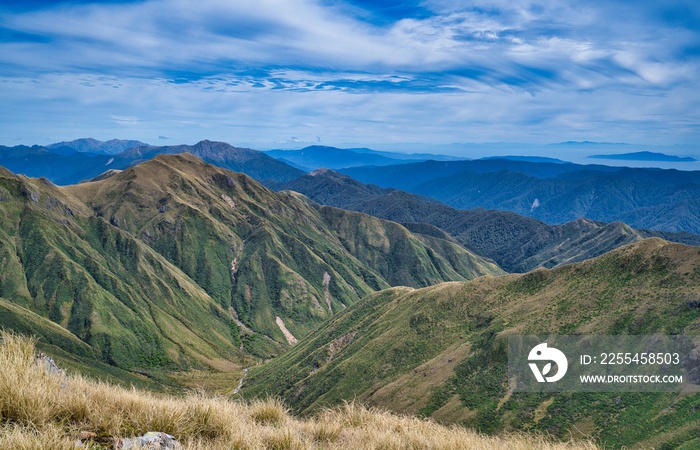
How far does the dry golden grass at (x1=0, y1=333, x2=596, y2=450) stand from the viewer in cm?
927

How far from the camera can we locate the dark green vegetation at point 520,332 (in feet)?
215

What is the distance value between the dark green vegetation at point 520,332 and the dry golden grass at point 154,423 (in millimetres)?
43872

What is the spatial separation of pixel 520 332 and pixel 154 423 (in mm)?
90240

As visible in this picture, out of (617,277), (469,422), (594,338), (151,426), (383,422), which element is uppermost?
(151,426)

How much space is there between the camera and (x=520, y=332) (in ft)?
295

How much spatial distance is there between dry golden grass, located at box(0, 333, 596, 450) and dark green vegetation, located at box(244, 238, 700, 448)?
43.9 metres

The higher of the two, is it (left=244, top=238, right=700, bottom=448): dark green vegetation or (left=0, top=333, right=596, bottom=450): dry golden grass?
(left=0, top=333, right=596, bottom=450): dry golden grass

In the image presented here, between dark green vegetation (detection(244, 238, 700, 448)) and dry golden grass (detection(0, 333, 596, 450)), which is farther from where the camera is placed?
dark green vegetation (detection(244, 238, 700, 448))

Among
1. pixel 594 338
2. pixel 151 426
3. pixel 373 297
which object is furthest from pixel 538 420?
pixel 373 297

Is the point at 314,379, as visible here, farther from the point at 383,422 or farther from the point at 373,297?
the point at 383,422

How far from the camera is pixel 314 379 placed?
130 m

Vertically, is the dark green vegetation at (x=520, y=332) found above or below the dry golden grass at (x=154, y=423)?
below

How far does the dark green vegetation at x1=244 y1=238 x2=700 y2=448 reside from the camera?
65500 mm

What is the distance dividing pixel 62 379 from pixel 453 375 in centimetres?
8799
